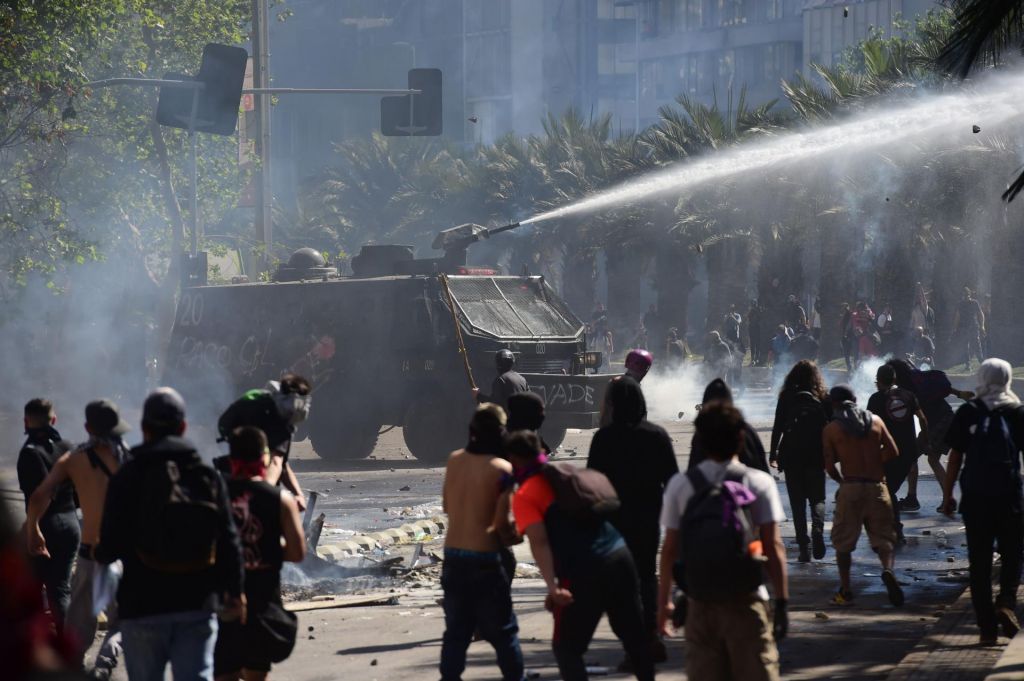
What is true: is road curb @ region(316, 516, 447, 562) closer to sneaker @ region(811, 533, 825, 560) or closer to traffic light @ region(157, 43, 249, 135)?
sneaker @ region(811, 533, 825, 560)

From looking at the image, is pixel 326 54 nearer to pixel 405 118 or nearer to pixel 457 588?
pixel 405 118

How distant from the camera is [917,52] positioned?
3250cm

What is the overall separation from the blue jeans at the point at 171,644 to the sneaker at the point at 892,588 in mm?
5386

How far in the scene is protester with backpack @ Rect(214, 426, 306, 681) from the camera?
5965 millimetres

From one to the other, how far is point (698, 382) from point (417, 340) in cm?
1581

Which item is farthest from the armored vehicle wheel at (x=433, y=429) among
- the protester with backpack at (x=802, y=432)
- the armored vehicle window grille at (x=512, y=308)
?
the protester with backpack at (x=802, y=432)

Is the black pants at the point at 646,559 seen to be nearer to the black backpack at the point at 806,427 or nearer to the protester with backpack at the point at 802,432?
the protester with backpack at the point at 802,432

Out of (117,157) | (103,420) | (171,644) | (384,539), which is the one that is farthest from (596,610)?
(117,157)

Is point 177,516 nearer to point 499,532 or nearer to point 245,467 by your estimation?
point 245,467

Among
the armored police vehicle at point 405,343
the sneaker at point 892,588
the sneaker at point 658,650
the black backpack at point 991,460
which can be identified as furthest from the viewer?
the armored police vehicle at point 405,343

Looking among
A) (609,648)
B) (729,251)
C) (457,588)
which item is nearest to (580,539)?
(457,588)

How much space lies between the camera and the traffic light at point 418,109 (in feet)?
71.8

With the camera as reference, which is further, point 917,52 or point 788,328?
point 788,328

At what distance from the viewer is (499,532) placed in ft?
21.4
